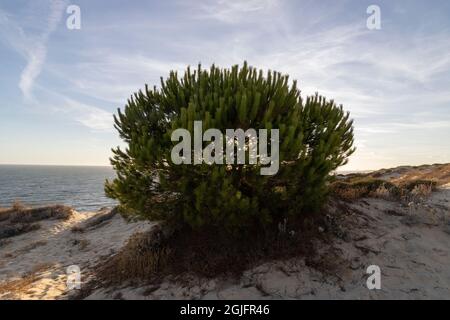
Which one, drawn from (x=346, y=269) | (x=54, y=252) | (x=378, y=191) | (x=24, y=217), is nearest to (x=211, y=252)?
(x=346, y=269)

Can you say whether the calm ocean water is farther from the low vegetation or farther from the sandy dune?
the sandy dune

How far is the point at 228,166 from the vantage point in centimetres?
656

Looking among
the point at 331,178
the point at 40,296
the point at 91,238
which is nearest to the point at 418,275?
the point at 331,178

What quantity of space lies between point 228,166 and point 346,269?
329 centimetres

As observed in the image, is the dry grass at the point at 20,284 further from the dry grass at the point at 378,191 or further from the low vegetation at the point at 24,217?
the dry grass at the point at 378,191

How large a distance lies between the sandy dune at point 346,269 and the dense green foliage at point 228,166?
47.9 inches

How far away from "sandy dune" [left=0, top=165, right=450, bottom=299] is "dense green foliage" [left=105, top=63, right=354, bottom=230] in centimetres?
122

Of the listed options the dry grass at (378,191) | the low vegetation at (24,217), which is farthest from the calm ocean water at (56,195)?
the dry grass at (378,191)

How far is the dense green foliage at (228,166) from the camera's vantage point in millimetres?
6098

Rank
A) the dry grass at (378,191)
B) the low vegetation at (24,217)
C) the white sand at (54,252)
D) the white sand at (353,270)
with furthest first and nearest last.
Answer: the low vegetation at (24,217)
the dry grass at (378,191)
the white sand at (54,252)
the white sand at (353,270)

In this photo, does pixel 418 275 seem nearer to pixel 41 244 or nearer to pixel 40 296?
pixel 40 296
